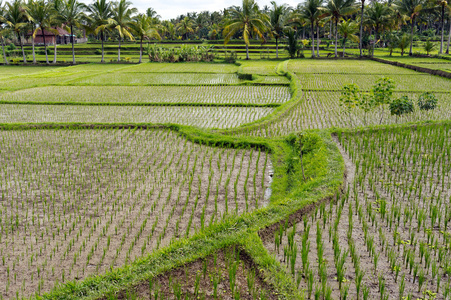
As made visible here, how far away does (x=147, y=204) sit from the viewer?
183 inches

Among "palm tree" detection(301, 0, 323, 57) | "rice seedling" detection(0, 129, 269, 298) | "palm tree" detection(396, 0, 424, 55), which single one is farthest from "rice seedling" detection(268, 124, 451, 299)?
"palm tree" detection(396, 0, 424, 55)

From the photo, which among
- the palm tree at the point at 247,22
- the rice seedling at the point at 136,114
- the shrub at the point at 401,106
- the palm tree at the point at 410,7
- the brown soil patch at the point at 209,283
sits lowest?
the brown soil patch at the point at 209,283

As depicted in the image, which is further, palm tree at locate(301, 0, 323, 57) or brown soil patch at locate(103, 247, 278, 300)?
palm tree at locate(301, 0, 323, 57)

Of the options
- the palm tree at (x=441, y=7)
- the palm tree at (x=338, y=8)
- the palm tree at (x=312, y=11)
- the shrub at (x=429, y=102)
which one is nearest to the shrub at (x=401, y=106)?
the shrub at (x=429, y=102)

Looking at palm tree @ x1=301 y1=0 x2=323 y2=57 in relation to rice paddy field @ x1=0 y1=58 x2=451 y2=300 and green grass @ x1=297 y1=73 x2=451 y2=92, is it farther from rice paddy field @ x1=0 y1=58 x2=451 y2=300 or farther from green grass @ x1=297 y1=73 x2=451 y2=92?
rice paddy field @ x1=0 y1=58 x2=451 y2=300

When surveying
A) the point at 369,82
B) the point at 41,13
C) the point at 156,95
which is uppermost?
the point at 41,13

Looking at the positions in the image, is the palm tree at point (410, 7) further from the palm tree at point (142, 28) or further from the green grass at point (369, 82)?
the palm tree at point (142, 28)

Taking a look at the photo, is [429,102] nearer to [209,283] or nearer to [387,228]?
[387,228]

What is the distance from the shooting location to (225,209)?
453cm

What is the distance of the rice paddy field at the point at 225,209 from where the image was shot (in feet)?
9.91

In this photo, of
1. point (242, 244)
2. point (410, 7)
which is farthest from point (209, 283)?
point (410, 7)

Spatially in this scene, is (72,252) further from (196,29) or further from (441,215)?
(196,29)

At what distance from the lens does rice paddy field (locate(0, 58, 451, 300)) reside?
3021mm

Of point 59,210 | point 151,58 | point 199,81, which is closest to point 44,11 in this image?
point 151,58
